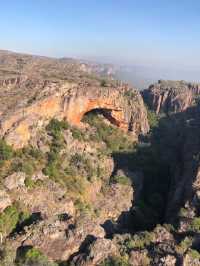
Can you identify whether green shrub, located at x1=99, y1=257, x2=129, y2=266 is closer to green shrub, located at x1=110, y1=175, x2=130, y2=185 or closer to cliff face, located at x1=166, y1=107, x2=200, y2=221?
cliff face, located at x1=166, y1=107, x2=200, y2=221

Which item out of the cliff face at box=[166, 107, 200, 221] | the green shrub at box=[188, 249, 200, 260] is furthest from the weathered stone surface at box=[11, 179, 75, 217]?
the green shrub at box=[188, 249, 200, 260]

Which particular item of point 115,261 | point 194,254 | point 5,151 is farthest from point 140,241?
point 5,151

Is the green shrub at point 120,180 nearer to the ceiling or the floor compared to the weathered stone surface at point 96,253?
nearer to the floor

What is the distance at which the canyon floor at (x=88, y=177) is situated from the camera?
1453 inches

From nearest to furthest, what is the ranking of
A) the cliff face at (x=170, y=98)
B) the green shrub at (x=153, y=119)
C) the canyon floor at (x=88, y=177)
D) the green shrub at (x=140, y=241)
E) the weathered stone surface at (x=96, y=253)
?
the weathered stone surface at (x=96, y=253), the canyon floor at (x=88, y=177), the green shrub at (x=140, y=241), the green shrub at (x=153, y=119), the cliff face at (x=170, y=98)

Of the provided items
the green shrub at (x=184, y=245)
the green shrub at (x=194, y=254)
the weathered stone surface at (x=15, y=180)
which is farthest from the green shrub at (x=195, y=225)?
the weathered stone surface at (x=15, y=180)

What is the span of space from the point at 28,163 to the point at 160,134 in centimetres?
3671

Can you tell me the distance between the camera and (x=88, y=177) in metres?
57.0

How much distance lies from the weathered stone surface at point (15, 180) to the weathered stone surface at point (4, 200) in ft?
4.32

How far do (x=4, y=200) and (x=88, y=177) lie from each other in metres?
14.7

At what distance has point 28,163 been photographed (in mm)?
51562

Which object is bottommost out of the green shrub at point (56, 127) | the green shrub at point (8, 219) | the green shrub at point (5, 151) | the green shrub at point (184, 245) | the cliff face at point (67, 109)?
the green shrub at point (8, 219)


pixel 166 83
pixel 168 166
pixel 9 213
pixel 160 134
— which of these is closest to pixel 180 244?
pixel 9 213

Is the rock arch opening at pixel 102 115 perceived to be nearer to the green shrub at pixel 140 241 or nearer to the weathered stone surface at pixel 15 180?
the weathered stone surface at pixel 15 180
